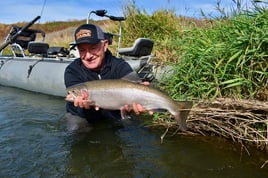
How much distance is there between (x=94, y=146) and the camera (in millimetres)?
4477

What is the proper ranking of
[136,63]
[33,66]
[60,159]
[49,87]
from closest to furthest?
1. [60,159]
2. [136,63]
3. [49,87]
4. [33,66]

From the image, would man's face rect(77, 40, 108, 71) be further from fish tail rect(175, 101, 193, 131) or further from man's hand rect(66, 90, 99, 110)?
fish tail rect(175, 101, 193, 131)

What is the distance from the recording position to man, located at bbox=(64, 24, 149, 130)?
426cm

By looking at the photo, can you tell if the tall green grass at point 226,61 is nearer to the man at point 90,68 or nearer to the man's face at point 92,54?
the man at point 90,68

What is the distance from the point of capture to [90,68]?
14.8ft

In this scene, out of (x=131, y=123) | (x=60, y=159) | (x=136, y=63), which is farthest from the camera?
(x=136, y=63)

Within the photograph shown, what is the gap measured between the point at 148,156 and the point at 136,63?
116 inches

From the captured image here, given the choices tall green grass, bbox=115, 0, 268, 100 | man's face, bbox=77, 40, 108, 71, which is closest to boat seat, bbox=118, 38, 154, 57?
tall green grass, bbox=115, 0, 268, 100

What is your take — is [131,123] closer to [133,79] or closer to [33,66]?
[133,79]

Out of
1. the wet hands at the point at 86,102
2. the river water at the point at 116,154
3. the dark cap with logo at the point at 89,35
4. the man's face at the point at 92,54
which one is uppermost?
the dark cap with logo at the point at 89,35

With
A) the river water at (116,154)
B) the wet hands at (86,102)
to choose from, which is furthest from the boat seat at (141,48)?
the wet hands at (86,102)

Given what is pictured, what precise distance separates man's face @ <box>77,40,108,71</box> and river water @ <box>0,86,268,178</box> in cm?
93

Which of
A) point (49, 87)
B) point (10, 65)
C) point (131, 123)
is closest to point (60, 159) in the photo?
point (131, 123)

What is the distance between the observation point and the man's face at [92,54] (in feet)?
14.1
